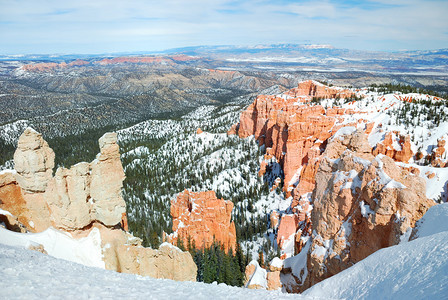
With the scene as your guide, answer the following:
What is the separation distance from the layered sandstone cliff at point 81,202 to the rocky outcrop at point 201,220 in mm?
20091

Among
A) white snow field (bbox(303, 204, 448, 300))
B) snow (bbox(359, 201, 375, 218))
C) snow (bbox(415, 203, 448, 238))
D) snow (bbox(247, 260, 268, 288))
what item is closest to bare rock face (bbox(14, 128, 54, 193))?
snow (bbox(247, 260, 268, 288))

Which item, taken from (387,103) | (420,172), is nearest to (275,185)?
(420,172)

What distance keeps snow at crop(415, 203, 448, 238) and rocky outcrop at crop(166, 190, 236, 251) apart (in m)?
28.6

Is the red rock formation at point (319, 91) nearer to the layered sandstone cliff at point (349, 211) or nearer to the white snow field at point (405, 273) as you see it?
the layered sandstone cliff at point (349, 211)

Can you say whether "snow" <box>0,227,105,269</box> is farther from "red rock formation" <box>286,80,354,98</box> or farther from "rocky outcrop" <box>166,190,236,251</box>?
"red rock formation" <box>286,80,354,98</box>

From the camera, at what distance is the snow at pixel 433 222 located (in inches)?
485

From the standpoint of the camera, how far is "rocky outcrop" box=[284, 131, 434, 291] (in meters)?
15.4

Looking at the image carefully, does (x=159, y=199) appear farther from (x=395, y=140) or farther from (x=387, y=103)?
(x=387, y=103)

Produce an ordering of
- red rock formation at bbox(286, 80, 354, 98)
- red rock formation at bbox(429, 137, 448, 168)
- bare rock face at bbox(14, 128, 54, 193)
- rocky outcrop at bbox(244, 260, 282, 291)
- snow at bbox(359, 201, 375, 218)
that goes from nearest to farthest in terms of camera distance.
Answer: snow at bbox(359, 201, 375, 218)
bare rock face at bbox(14, 128, 54, 193)
rocky outcrop at bbox(244, 260, 282, 291)
red rock formation at bbox(429, 137, 448, 168)
red rock formation at bbox(286, 80, 354, 98)

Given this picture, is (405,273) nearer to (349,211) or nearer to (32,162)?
(349,211)

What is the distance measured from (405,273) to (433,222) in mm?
5041

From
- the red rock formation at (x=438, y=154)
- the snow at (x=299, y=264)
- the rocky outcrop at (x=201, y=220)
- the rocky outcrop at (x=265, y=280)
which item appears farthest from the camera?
the red rock formation at (x=438, y=154)

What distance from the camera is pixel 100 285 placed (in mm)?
9086

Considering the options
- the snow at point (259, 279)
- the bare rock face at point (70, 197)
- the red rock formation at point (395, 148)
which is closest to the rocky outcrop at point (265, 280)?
the snow at point (259, 279)
